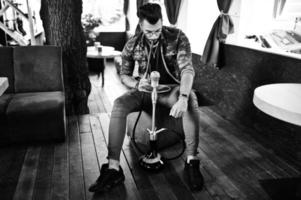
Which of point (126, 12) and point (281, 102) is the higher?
point (126, 12)

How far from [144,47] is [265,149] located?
1.40m

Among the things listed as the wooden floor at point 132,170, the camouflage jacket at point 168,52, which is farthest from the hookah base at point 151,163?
the camouflage jacket at point 168,52

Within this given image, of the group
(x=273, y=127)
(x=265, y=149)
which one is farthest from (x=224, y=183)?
(x=273, y=127)

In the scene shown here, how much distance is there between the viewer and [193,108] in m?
1.92

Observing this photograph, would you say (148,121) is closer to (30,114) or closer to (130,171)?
(130,171)

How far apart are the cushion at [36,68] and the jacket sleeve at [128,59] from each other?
3.09 feet

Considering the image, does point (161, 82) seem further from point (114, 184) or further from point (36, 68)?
point (36, 68)

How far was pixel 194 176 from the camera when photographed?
72.2 inches

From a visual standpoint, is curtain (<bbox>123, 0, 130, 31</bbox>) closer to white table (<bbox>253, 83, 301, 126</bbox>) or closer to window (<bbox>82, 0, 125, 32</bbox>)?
window (<bbox>82, 0, 125, 32</bbox>)

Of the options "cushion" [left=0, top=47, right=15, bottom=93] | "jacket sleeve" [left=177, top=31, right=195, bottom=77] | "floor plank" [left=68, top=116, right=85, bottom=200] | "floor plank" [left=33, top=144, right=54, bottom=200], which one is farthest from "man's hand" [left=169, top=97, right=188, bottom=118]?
"cushion" [left=0, top=47, right=15, bottom=93]

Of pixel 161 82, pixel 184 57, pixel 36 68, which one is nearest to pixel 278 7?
pixel 184 57

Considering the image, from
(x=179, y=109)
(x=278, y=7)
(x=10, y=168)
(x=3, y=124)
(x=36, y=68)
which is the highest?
(x=278, y=7)

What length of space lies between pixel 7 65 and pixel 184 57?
183cm

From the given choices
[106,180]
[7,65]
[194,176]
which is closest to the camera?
[106,180]
